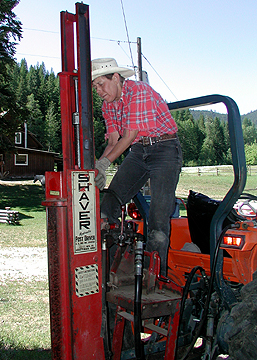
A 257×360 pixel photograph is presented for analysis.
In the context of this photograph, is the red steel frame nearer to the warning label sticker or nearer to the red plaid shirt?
the warning label sticker

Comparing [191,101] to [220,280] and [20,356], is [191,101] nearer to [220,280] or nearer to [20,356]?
[220,280]

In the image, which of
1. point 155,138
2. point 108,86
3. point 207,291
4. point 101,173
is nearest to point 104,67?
point 108,86

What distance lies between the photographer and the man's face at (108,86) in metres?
2.87

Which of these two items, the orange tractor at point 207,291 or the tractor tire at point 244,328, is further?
the orange tractor at point 207,291

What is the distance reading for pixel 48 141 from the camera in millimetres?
75062

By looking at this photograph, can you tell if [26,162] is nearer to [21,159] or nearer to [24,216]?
[21,159]

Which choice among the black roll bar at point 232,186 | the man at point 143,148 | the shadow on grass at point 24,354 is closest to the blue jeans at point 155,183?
the man at point 143,148

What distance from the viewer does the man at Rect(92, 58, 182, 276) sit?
275 cm

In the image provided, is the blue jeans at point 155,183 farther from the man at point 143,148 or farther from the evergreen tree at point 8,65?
the evergreen tree at point 8,65

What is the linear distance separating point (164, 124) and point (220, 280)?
1264 mm

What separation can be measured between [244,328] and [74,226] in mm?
1202

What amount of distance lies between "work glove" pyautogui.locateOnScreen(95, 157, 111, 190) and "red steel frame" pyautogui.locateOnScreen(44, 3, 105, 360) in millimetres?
39

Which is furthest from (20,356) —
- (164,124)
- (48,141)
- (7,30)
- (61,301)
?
(48,141)

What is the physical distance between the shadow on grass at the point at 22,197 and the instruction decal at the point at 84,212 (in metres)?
20.0
